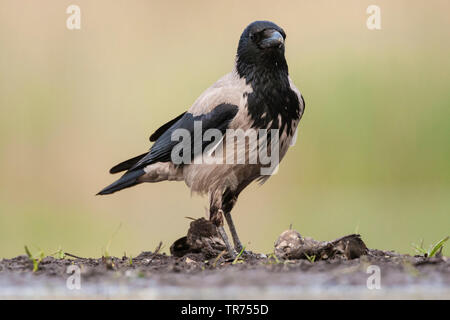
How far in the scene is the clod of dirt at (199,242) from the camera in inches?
194

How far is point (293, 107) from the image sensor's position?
5316 millimetres

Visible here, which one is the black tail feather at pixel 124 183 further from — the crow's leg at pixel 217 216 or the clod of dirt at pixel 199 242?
the clod of dirt at pixel 199 242

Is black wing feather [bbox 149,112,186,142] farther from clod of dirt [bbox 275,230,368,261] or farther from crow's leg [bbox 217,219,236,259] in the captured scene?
clod of dirt [bbox 275,230,368,261]

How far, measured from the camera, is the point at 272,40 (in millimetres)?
5152

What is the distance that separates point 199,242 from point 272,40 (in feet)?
5.73

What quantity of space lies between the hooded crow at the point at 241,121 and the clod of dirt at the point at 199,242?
167 millimetres

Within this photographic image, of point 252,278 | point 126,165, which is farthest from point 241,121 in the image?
point 252,278

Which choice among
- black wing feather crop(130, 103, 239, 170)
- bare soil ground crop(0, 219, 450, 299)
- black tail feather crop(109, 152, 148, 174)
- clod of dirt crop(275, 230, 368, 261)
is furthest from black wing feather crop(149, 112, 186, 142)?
clod of dirt crop(275, 230, 368, 261)

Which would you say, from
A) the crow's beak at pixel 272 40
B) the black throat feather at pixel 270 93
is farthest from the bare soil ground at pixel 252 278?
the crow's beak at pixel 272 40

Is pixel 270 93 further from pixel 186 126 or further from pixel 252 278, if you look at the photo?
pixel 252 278

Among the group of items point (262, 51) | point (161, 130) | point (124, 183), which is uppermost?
point (262, 51)

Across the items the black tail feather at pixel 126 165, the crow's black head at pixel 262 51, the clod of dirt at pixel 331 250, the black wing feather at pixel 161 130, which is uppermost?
the crow's black head at pixel 262 51

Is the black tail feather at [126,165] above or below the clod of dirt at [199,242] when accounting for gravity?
above
